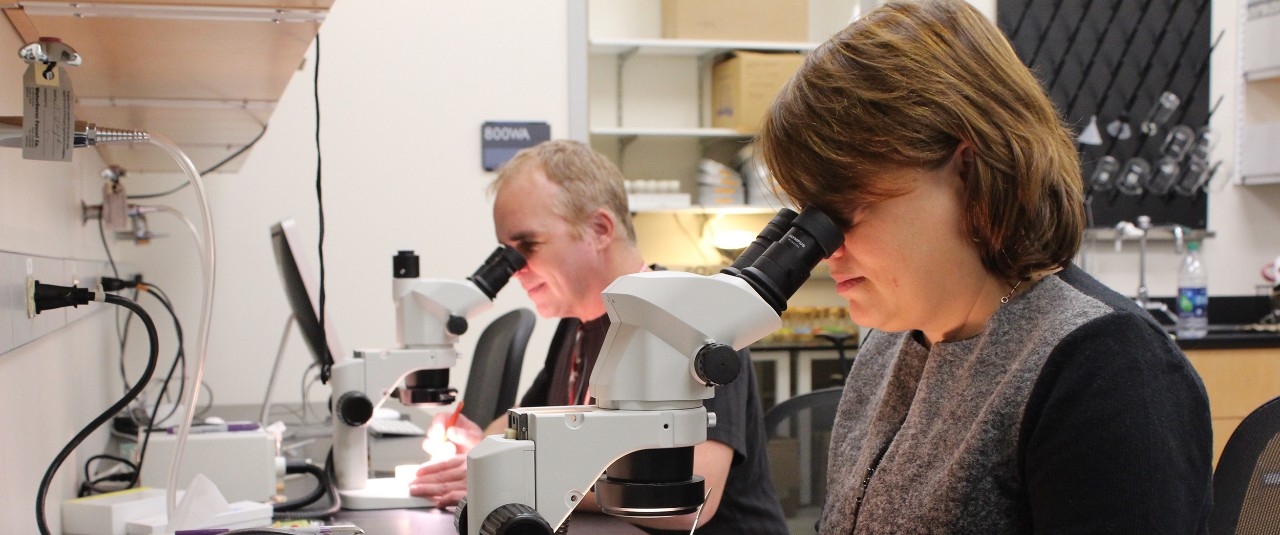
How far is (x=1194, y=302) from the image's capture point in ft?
12.3

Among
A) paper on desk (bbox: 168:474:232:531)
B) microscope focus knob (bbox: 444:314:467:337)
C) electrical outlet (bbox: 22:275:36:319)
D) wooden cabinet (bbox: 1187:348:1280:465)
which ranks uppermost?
electrical outlet (bbox: 22:275:36:319)

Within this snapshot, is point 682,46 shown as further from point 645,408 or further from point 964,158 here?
point 645,408

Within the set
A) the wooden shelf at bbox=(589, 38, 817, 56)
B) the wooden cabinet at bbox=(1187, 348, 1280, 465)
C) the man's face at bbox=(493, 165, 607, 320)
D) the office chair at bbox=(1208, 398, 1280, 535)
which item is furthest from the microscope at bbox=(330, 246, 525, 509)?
the wooden cabinet at bbox=(1187, 348, 1280, 465)

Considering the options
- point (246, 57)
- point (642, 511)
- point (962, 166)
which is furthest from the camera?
point (246, 57)

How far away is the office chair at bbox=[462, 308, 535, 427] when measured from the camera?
253cm

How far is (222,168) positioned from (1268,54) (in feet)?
12.0

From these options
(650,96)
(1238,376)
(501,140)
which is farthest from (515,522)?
(650,96)

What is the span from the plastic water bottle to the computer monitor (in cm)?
283

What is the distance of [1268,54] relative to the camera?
3.90 meters

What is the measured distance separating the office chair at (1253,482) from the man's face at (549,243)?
95 cm

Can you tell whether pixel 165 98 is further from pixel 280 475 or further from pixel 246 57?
pixel 280 475

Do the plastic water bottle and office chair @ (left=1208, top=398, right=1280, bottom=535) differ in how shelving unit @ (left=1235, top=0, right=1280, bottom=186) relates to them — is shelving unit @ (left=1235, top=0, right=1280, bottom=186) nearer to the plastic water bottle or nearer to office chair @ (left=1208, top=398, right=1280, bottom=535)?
the plastic water bottle

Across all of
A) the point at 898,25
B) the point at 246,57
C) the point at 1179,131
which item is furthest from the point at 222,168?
the point at 1179,131

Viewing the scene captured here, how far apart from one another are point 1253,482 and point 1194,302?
9.17ft
